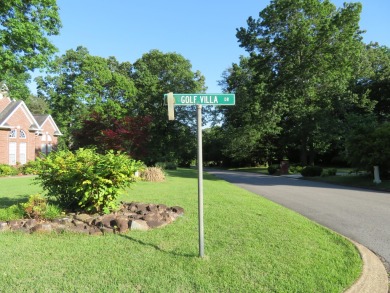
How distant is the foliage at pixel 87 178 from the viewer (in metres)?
7.09

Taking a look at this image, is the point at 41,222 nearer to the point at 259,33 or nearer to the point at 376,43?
the point at 259,33

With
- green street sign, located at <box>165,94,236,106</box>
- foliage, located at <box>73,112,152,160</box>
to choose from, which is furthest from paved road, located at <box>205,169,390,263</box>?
foliage, located at <box>73,112,152,160</box>

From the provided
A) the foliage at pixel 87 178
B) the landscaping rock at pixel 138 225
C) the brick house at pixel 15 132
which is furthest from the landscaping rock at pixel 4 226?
the brick house at pixel 15 132

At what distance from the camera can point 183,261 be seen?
4941 mm

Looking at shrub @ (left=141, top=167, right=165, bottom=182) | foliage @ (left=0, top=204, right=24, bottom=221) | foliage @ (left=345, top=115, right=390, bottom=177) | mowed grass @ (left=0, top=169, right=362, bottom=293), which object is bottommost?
mowed grass @ (left=0, top=169, right=362, bottom=293)

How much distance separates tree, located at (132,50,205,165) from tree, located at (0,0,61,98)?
74.7ft

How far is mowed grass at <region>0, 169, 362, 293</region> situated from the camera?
414 cm

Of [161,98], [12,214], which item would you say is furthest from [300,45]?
[12,214]

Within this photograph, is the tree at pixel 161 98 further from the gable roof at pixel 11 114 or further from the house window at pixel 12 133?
the house window at pixel 12 133

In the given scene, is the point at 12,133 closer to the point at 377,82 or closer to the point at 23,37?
the point at 23,37

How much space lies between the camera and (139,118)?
25297mm

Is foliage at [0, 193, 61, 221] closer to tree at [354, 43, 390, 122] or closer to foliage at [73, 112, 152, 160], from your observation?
foliage at [73, 112, 152, 160]

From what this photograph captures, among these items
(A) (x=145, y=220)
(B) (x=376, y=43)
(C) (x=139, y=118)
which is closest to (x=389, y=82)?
(B) (x=376, y=43)

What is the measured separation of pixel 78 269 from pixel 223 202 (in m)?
6.87
